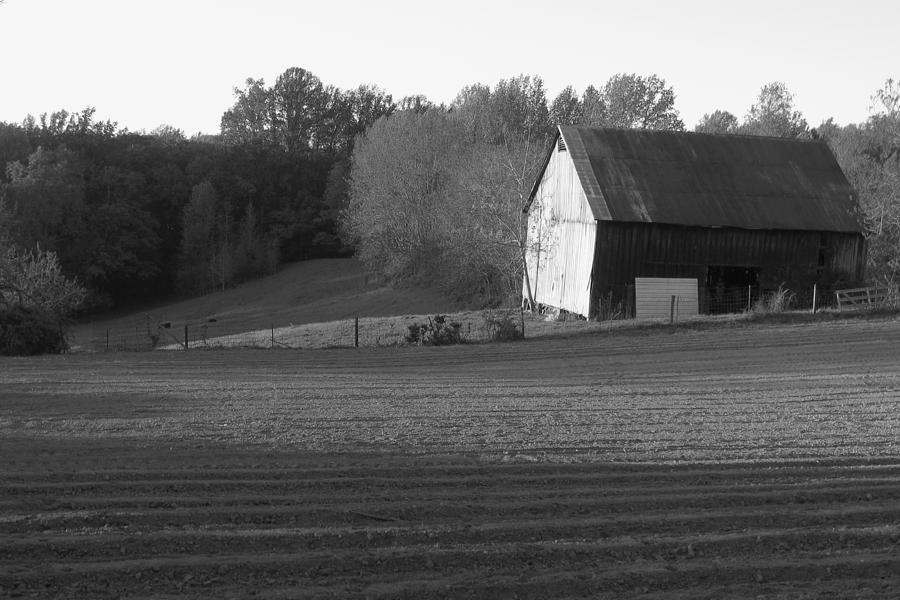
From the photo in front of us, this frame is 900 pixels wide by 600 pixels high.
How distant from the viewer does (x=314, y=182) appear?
79.9 meters

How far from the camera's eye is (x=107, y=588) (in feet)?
22.1

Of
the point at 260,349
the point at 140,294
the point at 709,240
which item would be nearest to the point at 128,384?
the point at 260,349

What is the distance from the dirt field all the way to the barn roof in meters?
16.6

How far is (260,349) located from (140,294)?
4546 centimetres

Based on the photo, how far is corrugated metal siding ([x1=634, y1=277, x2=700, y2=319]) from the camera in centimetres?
3466

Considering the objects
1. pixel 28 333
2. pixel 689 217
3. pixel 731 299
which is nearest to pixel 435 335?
pixel 689 217

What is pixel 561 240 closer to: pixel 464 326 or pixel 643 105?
pixel 464 326

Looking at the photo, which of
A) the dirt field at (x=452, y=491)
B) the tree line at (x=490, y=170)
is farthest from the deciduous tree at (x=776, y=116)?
the dirt field at (x=452, y=491)

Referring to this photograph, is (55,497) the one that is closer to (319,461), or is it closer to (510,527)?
(319,461)

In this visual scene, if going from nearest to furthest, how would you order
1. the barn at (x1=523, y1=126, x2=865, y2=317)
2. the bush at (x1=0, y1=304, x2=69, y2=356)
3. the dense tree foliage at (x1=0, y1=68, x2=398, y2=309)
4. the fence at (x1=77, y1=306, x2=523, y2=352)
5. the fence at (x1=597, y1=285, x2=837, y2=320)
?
the bush at (x1=0, y1=304, x2=69, y2=356)
the fence at (x1=77, y1=306, x2=523, y2=352)
the fence at (x1=597, y1=285, x2=837, y2=320)
the barn at (x1=523, y1=126, x2=865, y2=317)
the dense tree foliage at (x1=0, y1=68, x2=398, y2=309)

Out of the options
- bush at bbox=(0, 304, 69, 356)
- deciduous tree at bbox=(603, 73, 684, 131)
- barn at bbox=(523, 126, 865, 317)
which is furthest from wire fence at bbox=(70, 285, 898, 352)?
deciduous tree at bbox=(603, 73, 684, 131)

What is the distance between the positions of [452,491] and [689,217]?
27.5m

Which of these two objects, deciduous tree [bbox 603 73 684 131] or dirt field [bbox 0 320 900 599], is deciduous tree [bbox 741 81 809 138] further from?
dirt field [bbox 0 320 900 599]

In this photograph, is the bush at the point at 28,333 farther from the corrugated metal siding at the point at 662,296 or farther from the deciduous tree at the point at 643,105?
the deciduous tree at the point at 643,105
